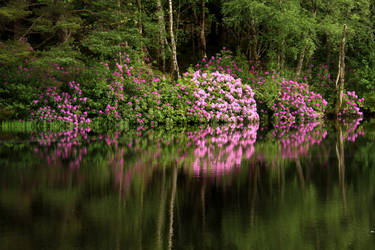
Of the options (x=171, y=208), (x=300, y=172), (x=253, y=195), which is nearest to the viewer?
(x=171, y=208)

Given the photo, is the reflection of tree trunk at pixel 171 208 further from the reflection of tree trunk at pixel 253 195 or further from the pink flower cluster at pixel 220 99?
the pink flower cluster at pixel 220 99

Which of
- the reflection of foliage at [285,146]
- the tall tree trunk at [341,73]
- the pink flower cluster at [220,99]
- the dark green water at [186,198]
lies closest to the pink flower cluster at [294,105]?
the pink flower cluster at [220,99]

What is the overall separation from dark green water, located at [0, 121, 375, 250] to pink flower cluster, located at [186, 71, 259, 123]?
38.8 feet

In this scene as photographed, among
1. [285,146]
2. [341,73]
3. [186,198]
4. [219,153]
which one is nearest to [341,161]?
[219,153]

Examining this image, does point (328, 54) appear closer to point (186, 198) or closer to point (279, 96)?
point (279, 96)

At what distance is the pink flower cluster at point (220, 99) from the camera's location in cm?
2657

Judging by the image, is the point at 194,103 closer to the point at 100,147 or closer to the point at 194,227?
the point at 100,147

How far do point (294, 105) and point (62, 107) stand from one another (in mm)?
12178

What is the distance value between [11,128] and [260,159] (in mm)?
12526

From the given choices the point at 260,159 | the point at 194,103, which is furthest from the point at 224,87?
the point at 260,159

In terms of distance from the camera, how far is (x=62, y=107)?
23828 millimetres

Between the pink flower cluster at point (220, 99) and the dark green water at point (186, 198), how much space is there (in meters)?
11.8

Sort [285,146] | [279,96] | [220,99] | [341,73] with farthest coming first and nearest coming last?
[341,73], [279,96], [220,99], [285,146]

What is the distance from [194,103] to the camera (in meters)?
26.6
